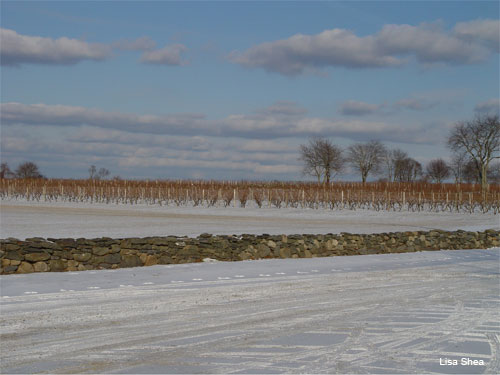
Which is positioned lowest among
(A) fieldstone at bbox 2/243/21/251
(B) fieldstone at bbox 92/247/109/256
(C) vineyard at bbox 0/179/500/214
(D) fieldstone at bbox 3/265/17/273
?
(D) fieldstone at bbox 3/265/17/273

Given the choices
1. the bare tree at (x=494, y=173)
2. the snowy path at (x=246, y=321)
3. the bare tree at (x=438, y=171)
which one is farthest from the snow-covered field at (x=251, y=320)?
the bare tree at (x=438, y=171)

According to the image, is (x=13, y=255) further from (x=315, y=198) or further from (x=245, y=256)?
(x=315, y=198)

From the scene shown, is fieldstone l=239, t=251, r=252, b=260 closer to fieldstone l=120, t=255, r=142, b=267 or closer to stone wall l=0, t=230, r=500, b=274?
stone wall l=0, t=230, r=500, b=274

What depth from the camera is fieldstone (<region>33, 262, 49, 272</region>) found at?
1182cm

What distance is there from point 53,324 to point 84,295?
6.62 feet

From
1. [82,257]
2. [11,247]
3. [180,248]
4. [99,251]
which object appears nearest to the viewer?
[11,247]

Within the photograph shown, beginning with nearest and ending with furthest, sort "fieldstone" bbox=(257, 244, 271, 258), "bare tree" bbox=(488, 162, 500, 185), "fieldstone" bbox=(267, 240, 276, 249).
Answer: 1. "fieldstone" bbox=(257, 244, 271, 258)
2. "fieldstone" bbox=(267, 240, 276, 249)
3. "bare tree" bbox=(488, 162, 500, 185)

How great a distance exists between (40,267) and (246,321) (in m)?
5.83

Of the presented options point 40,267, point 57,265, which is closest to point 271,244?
point 57,265

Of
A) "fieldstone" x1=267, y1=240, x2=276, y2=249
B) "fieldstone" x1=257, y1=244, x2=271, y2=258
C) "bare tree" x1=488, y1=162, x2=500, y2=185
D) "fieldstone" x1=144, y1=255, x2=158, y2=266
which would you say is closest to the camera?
"fieldstone" x1=144, y1=255, x2=158, y2=266

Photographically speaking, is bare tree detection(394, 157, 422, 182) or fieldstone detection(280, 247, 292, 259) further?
bare tree detection(394, 157, 422, 182)

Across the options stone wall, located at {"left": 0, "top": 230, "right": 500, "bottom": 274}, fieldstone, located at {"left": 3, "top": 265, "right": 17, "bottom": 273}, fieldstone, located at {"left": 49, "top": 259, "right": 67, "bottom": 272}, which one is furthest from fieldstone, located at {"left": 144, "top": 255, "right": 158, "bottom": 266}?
fieldstone, located at {"left": 3, "top": 265, "right": 17, "bottom": 273}

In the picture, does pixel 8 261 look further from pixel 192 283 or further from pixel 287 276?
pixel 287 276

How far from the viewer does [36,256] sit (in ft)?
38.9
